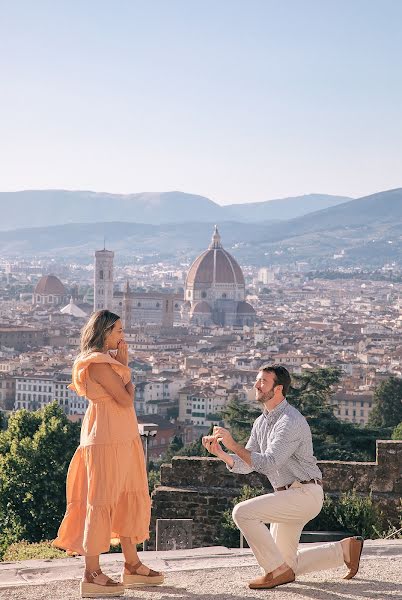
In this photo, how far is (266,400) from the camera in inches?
140

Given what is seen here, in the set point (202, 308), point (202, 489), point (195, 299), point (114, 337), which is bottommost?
point (202, 308)

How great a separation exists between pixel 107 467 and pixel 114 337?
0.34 meters

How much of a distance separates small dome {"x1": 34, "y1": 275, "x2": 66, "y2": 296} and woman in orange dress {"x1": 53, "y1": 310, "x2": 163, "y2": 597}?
112 metres

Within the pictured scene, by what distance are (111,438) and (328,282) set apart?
150m

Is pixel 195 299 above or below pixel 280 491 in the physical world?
below

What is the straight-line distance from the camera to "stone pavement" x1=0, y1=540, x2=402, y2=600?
341cm

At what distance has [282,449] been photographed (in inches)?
137

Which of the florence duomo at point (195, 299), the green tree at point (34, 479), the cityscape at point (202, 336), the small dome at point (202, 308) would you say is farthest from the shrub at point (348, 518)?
the small dome at point (202, 308)

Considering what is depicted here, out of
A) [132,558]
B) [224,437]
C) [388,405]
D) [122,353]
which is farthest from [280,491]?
[388,405]

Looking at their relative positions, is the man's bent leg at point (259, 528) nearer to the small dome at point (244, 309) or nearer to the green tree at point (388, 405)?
the green tree at point (388, 405)

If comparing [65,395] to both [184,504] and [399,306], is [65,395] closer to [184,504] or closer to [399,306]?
[184,504]

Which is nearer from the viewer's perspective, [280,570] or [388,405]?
[280,570]

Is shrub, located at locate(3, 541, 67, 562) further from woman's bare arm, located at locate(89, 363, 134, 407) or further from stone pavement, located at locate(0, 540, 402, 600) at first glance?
woman's bare arm, located at locate(89, 363, 134, 407)

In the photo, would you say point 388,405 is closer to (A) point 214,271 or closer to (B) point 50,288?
(A) point 214,271
